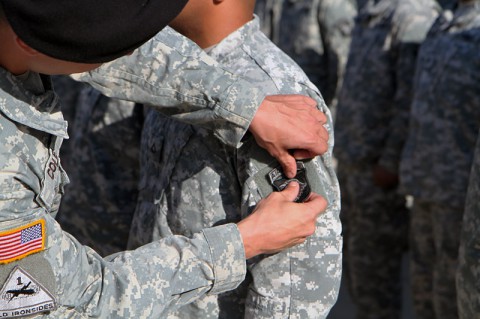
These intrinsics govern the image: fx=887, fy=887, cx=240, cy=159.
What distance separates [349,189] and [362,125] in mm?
474

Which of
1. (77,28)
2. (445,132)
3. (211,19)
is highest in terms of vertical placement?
(77,28)

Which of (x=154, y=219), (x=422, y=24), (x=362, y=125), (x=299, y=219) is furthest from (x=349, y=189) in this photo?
(x=299, y=219)

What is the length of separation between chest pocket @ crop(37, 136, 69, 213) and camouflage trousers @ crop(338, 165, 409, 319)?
3.40 meters

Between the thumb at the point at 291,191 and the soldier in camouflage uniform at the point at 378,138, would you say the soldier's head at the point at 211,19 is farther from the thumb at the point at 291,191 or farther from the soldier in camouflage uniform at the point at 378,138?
the soldier in camouflage uniform at the point at 378,138

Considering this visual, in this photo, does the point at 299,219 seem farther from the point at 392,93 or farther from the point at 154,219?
the point at 392,93

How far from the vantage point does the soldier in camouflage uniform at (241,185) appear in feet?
6.23

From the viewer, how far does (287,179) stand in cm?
188

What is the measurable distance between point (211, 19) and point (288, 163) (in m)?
0.40

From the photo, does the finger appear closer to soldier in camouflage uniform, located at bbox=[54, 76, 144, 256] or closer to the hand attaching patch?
the hand attaching patch

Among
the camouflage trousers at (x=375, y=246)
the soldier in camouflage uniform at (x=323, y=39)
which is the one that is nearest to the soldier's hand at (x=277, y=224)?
the camouflage trousers at (x=375, y=246)

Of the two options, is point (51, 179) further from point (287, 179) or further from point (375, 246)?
point (375, 246)

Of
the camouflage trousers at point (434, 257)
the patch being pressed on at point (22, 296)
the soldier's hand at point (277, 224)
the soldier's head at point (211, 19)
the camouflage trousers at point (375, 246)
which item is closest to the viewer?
the patch being pressed on at point (22, 296)

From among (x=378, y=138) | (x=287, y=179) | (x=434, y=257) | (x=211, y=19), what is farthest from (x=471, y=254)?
(x=378, y=138)

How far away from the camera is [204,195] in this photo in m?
2.01
